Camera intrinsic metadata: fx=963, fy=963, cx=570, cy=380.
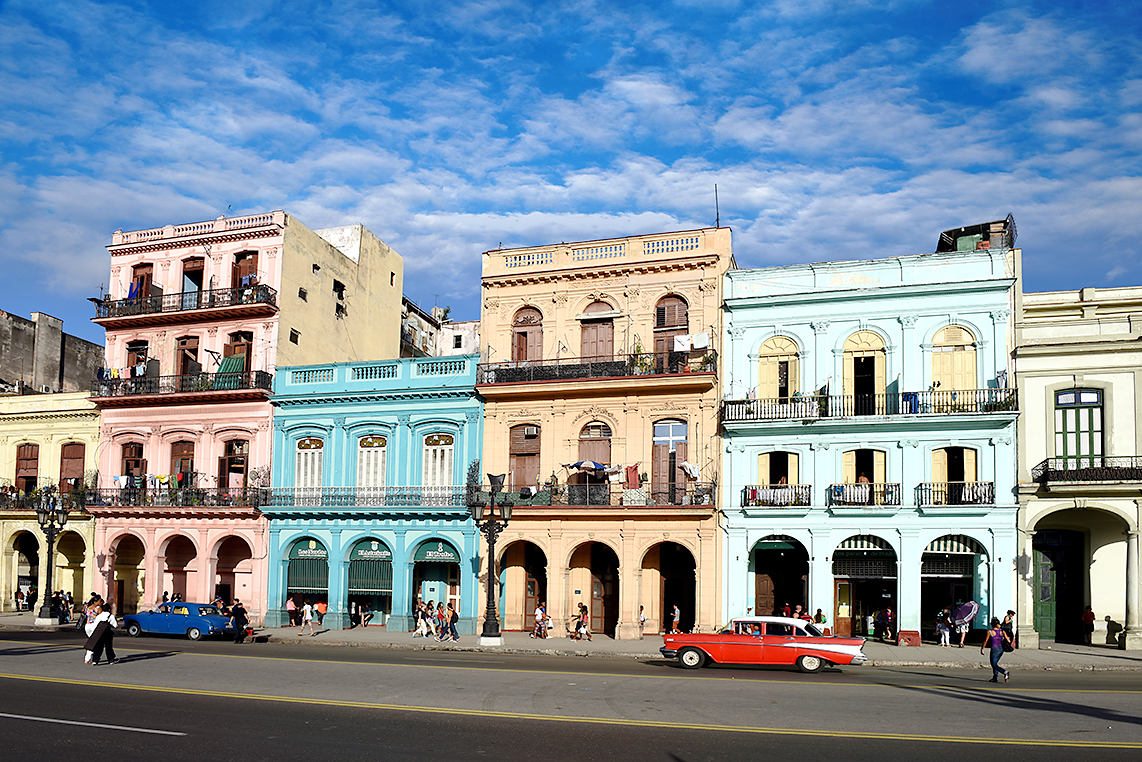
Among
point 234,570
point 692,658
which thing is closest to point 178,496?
point 234,570

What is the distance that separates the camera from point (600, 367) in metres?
36.9

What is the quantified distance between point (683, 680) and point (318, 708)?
8459mm

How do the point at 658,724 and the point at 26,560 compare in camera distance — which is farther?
the point at 26,560

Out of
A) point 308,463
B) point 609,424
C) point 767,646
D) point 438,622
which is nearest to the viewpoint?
point 767,646

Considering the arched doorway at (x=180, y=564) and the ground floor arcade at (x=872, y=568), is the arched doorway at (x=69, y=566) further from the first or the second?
the ground floor arcade at (x=872, y=568)

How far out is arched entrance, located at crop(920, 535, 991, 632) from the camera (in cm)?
3266

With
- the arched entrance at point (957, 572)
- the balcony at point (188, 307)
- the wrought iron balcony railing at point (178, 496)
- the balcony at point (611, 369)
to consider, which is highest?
the balcony at point (188, 307)

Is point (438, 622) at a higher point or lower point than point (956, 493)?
lower

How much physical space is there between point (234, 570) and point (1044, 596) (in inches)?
1273

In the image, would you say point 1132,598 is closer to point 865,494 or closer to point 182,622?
point 865,494

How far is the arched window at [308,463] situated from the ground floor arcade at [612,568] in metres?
8.60

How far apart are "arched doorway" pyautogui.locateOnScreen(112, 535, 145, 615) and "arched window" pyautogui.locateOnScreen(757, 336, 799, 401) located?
28.8m

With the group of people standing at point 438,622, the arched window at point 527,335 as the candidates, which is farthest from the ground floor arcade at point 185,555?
the arched window at point 527,335

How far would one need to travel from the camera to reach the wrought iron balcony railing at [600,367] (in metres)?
35.8
